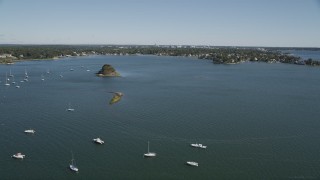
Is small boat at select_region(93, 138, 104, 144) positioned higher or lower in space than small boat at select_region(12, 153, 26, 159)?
higher

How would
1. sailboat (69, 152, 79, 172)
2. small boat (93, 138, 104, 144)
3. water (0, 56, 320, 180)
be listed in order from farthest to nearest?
small boat (93, 138, 104, 144) < water (0, 56, 320, 180) < sailboat (69, 152, 79, 172)

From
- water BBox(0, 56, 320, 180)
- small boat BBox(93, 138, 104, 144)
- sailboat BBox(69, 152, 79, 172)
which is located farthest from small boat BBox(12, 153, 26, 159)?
small boat BBox(93, 138, 104, 144)

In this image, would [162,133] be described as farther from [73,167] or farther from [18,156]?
[18,156]

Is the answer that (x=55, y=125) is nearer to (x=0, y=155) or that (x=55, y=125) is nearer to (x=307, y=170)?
(x=0, y=155)

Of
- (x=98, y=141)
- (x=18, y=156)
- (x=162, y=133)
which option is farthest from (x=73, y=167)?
(x=162, y=133)

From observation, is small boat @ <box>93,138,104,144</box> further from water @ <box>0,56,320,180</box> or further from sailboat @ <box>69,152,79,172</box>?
sailboat @ <box>69,152,79,172</box>

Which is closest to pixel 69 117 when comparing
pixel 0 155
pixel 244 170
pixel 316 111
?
pixel 0 155

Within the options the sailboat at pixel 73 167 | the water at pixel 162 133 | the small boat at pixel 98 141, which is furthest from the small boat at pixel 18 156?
the small boat at pixel 98 141

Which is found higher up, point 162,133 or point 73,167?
point 162,133
